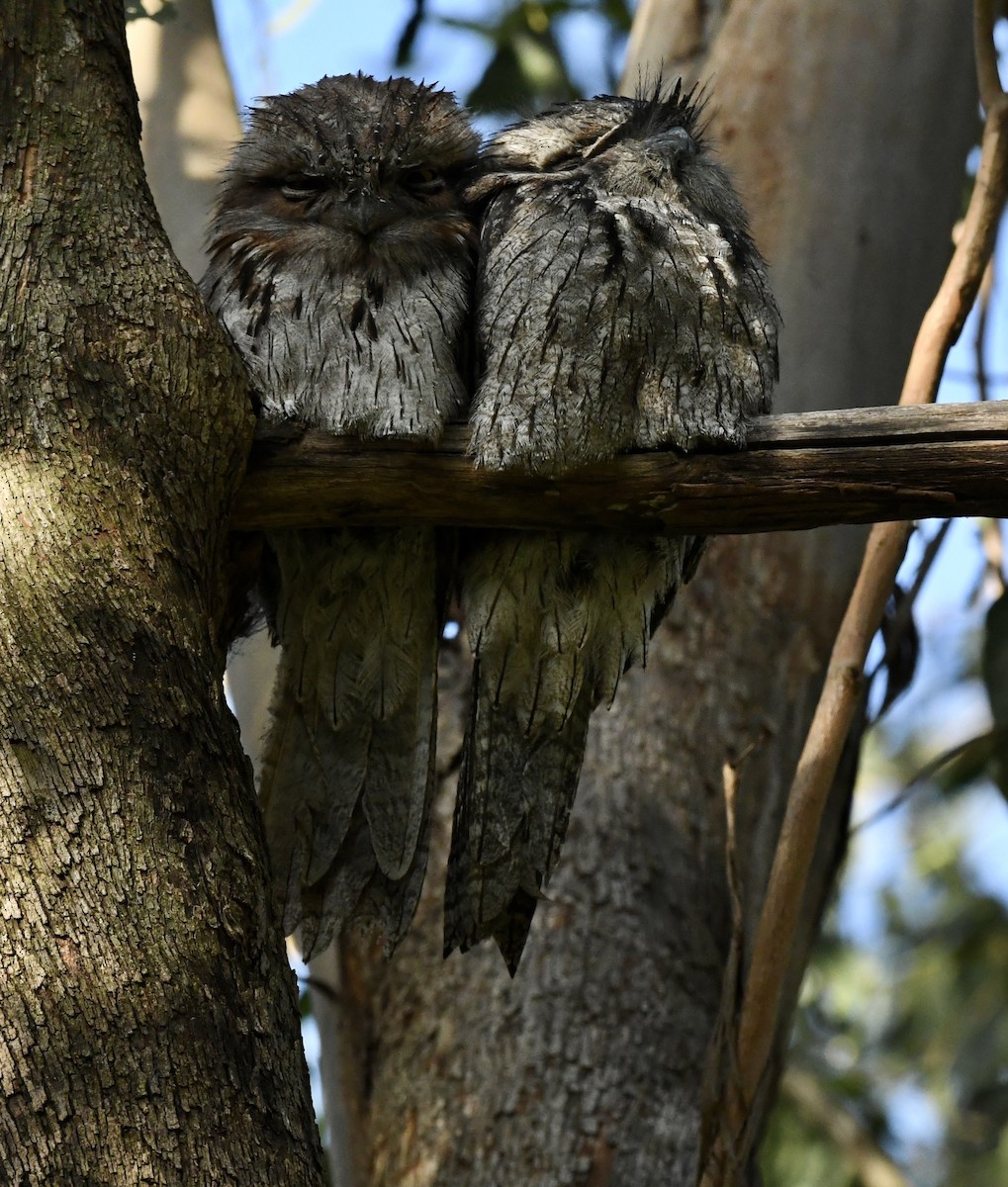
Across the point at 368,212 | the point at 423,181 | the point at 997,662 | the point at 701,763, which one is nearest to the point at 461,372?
the point at 368,212

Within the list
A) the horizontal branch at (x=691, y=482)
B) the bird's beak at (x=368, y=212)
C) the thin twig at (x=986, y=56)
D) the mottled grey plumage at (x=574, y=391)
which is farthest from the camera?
the thin twig at (x=986, y=56)

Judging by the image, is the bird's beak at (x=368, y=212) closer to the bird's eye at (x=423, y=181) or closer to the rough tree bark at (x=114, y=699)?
the bird's eye at (x=423, y=181)

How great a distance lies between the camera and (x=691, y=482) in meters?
2.39

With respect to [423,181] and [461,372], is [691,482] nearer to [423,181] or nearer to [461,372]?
[461,372]

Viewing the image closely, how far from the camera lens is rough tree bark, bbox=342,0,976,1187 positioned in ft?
10.4

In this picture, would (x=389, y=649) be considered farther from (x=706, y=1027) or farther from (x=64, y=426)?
(x=706, y=1027)

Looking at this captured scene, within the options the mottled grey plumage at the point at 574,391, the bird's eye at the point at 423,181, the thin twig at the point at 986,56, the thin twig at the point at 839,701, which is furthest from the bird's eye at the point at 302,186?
the thin twig at the point at 986,56

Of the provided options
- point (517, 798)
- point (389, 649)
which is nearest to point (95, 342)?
point (389, 649)

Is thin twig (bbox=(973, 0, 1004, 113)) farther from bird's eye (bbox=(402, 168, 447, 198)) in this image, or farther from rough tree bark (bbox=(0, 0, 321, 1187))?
rough tree bark (bbox=(0, 0, 321, 1187))

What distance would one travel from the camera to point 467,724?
2.86 meters

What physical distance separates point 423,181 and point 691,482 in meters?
0.93

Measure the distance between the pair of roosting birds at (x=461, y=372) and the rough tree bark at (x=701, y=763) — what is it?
1.92 feet

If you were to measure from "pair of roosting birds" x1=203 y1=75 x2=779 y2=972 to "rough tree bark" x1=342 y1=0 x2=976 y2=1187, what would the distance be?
0.59 meters

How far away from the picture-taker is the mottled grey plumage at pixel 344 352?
2.70m
